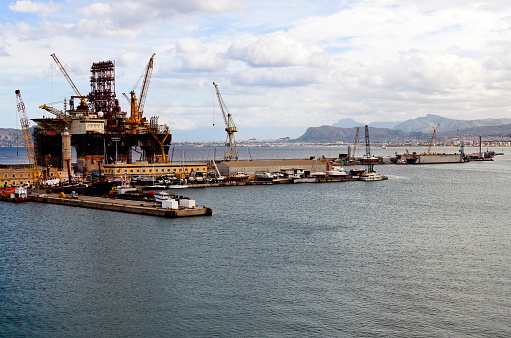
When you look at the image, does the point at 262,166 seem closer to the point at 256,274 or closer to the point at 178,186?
the point at 178,186

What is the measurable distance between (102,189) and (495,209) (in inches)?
2068

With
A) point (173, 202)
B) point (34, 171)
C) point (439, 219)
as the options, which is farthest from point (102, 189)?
point (439, 219)

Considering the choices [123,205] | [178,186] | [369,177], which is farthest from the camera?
[369,177]

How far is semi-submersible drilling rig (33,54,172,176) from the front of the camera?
107 metres

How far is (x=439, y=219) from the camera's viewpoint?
60312 millimetres

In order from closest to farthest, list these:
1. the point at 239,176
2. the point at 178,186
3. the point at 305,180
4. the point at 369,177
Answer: the point at 178,186 → the point at 239,176 → the point at 305,180 → the point at 369,177

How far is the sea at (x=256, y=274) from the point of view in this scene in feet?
92.5

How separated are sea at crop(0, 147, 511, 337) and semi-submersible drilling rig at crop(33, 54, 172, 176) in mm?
43632

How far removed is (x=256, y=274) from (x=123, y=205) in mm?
30377

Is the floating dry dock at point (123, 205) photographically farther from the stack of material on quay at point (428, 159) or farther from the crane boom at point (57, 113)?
the stack of material on quay at point (428, 159)

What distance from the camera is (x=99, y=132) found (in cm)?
10662

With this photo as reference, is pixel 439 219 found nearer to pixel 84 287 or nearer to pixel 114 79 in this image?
pixel 84 287

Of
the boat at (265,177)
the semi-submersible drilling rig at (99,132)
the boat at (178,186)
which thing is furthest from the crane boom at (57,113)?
the boat at (265,177)

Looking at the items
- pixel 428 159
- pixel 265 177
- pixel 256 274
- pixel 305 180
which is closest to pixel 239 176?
pixel 265 177
